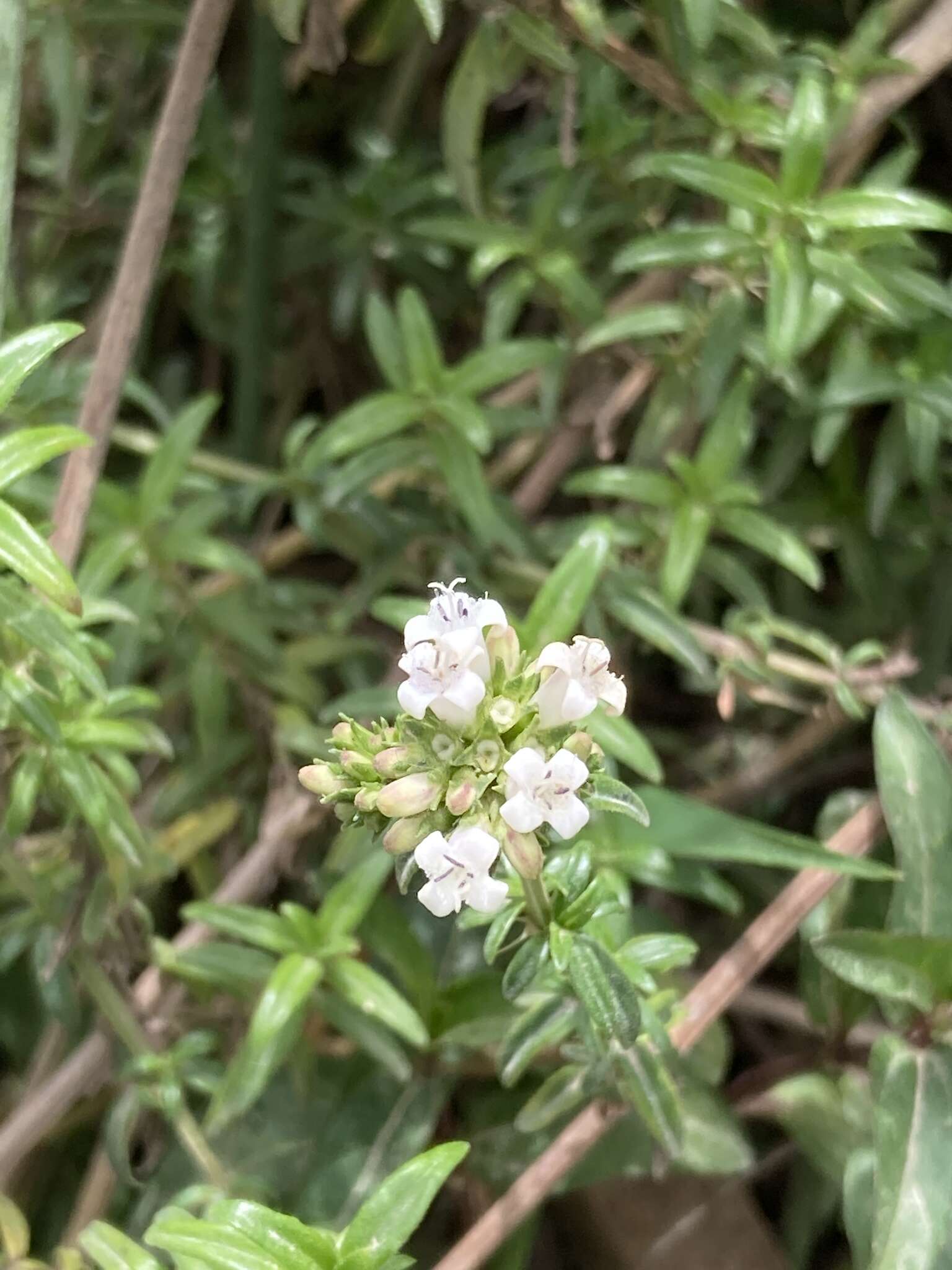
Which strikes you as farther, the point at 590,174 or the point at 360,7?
the point at 360,7

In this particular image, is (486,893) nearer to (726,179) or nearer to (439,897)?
(439,897)

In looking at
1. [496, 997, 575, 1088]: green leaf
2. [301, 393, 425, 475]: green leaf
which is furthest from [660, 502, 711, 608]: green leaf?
[496, 997, 575, 1088]: green leaf

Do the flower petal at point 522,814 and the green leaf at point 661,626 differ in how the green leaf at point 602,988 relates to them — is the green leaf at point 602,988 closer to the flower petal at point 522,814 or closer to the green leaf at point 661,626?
the flower petal at point 522,814

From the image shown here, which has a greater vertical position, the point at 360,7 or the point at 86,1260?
the point at 360,7

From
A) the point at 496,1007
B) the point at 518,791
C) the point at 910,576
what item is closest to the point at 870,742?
the point at 910,576

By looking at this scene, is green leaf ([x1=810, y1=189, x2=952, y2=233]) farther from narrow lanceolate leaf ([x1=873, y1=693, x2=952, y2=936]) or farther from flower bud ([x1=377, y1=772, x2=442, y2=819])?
flower bud ([x1=377, y1=772, x2=442, y2=819])

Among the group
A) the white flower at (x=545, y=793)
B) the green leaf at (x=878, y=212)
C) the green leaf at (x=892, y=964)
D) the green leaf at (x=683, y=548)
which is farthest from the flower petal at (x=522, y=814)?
the green leaf at (x=878, y=212)

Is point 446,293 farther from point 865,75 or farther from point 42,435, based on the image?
point 42,435
